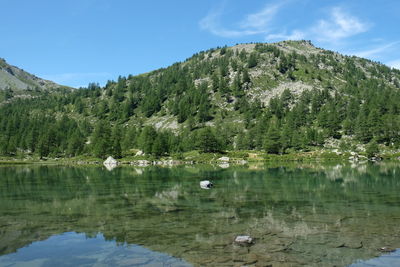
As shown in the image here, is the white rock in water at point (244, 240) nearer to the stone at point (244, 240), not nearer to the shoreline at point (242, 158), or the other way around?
the stone at point (244, 240)

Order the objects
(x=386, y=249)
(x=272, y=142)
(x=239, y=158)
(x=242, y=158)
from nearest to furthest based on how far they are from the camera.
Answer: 1. (x=386, y=249)
2. (x=242, y=158)
3. (x=239, y=158)
4. (x=272, y=142)

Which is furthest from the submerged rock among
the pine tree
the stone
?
the pine tree

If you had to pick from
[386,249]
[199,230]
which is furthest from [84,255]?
[386,249]

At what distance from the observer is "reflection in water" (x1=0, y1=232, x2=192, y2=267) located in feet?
47.8

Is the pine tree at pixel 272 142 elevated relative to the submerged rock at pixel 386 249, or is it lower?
elevated

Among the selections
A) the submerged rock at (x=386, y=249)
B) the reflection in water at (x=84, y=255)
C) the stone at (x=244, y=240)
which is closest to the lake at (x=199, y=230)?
the reflection in water at (x=84, y=255)

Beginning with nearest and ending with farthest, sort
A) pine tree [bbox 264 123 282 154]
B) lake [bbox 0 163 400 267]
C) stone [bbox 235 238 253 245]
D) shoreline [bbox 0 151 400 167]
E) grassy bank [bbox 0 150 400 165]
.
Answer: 1. lake [bbox 0 163 400 267]
2. stone [bbox 235 238 253 245]
3. shoreline [bbox 0 151 400 167]
4. grassy bank [bbox 0 150 400 165]
5. pine tree [bbox 264 123 282 154]

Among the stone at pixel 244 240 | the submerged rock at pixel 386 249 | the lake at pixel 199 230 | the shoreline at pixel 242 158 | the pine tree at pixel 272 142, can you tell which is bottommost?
the submerged rock at pixel 386 249

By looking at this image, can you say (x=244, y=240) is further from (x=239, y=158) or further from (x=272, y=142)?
(x=272, y=142)

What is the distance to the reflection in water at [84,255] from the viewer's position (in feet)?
47.8

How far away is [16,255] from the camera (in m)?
15.8

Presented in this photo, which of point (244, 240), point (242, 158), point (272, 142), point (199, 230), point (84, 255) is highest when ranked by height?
point (272, 142)

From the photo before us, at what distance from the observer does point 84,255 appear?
52.1 feet

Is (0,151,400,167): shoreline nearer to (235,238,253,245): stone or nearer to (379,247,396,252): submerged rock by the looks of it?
(235,238,253,245): stone
